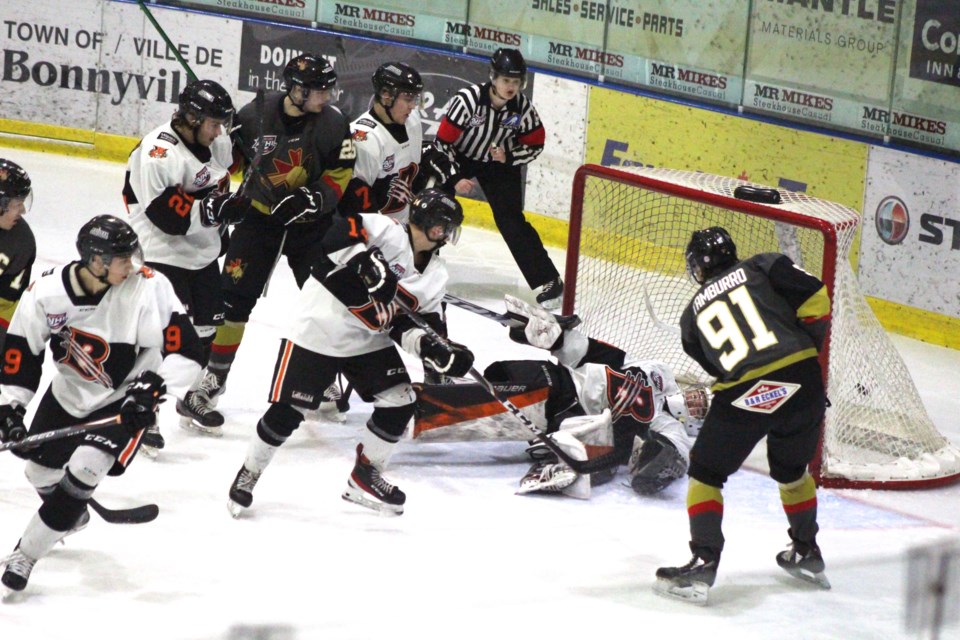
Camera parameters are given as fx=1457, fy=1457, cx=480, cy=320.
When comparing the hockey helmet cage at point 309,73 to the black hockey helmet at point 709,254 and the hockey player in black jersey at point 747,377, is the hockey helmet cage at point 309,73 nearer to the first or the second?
the black hockey helmet at point 709,254

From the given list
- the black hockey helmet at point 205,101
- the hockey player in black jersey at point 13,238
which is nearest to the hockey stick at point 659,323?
the black hockey helmet at point 205,101

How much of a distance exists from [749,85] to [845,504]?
324 cm

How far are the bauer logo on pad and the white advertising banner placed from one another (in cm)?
304

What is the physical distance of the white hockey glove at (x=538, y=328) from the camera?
4.89 m

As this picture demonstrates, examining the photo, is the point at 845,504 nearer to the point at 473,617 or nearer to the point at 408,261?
the point at 408,261

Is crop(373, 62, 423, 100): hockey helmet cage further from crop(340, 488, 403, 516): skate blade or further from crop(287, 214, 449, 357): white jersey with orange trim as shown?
crop(340, 488, 403, 516): skate blade

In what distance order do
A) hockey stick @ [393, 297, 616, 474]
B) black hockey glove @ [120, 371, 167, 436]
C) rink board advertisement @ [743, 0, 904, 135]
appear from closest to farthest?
black hockey glove @ [120, 371, 167, 436] → hockey stick @ [393, 297, 616, 474] → rink board advertisement @ [743, 0, 904, 135]

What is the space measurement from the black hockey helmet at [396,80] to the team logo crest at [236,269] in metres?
0.91

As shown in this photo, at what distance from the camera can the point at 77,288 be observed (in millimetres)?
3783

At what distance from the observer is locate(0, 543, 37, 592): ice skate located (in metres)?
3.75

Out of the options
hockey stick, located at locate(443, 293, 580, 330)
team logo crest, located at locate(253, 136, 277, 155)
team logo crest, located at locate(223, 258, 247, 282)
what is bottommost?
hockey stick, located at locate(443, 293, 580, 330)

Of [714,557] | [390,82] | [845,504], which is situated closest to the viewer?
[714,557]

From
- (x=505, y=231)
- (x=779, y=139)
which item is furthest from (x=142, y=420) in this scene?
(x=779, y=139)

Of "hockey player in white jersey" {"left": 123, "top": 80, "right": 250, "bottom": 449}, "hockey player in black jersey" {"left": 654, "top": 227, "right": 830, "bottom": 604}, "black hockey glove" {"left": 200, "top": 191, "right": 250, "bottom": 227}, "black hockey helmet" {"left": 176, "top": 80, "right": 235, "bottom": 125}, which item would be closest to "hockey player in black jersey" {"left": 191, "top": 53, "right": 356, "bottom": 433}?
"hockey player in white jersey" {"left": 123, "top": 80, "right": 250, "bottom": 449}
